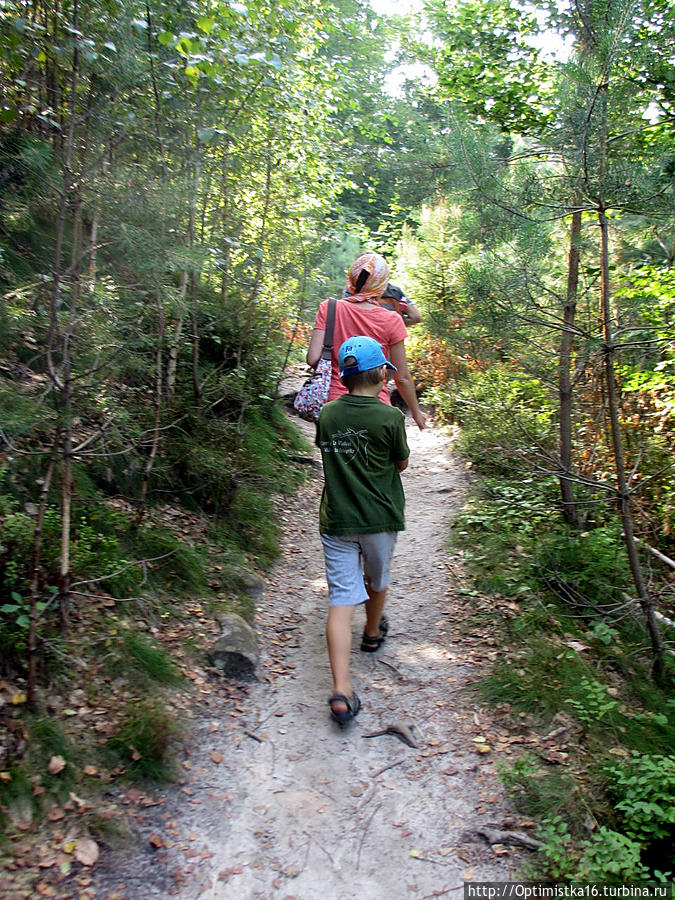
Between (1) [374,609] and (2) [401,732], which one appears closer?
(2) [401,732]

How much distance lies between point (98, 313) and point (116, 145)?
1.17m

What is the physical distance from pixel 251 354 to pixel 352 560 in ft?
12.9

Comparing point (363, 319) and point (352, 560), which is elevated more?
point (363, 319)

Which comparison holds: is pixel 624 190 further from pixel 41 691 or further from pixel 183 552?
pixel 41 691

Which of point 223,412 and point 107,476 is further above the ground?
point 223,412

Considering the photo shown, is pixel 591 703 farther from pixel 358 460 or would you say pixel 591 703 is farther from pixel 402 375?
pixel 402 375

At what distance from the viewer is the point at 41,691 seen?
3.04 m

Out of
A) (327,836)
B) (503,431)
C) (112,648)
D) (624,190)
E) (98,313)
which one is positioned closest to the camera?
(327,836)

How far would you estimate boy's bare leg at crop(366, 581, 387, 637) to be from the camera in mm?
4227

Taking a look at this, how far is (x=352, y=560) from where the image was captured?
3.86m

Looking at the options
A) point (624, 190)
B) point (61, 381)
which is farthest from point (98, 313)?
point (624, 190)

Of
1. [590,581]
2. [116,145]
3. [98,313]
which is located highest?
[116,145]

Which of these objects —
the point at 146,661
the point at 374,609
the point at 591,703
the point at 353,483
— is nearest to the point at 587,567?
the point at 591,703

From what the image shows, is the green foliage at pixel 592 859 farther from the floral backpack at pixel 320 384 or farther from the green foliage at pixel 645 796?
the floral backpack at pixel 320 384
